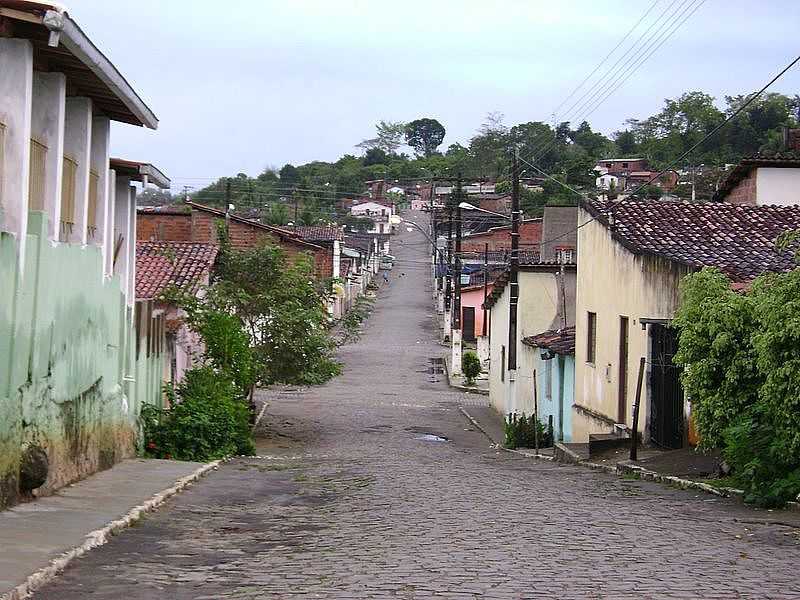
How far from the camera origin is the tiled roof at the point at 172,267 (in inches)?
1203

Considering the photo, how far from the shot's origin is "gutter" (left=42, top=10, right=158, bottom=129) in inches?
424

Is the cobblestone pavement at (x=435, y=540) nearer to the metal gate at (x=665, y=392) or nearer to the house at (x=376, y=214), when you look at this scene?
the metal gate at (x=665, y=392)

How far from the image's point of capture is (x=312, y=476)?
1817 cm

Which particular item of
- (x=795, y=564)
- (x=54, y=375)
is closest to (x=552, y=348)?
(x=54, y=375)

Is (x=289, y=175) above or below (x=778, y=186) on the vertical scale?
above

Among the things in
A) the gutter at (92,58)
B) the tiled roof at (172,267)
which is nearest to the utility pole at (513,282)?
the tiled roof at (172,267)

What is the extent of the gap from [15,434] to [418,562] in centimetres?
448

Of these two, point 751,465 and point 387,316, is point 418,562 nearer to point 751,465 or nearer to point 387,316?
point 751,465

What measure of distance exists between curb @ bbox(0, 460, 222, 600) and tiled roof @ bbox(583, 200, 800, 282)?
38.1 feet

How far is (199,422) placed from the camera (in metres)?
22.5

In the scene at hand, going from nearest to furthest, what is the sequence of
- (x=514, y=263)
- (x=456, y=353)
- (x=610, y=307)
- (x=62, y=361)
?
1. (x=62, y=361)
2. (x=610, y=307)
3. (x=514, y=263)
4. (x=456, y=353)

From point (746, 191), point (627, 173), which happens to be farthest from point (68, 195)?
point (627, 173)

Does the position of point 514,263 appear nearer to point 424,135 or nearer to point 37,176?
point 37,176

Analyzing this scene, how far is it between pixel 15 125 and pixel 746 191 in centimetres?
2501
